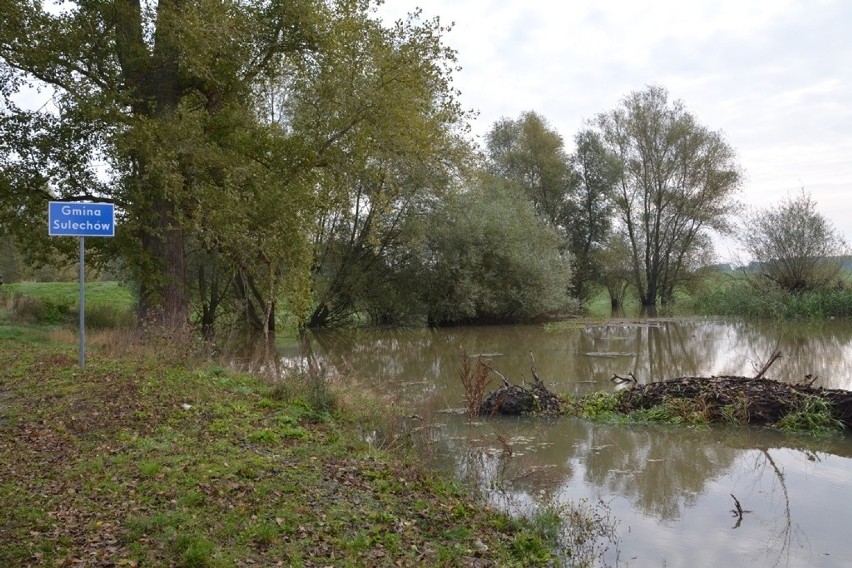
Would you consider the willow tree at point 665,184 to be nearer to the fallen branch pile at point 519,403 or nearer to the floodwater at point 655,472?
the floodwater at point 655,472

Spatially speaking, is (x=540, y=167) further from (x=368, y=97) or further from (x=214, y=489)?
(x=214, y=489)

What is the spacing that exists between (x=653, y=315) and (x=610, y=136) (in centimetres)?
1340

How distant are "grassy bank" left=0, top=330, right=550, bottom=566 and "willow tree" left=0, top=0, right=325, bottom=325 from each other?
6.67m

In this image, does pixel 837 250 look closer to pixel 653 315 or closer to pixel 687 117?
pixel 653 315

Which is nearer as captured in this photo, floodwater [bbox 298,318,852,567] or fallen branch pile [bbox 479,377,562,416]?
floodwater [bbox 298,318,852,567]

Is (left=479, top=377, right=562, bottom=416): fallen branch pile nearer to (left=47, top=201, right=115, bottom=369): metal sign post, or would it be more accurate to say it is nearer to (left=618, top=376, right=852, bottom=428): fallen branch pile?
(left=618, top=376, right=852, bottom=428): fallen branch pile

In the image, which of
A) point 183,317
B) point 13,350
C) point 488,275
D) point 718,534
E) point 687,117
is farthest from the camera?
point 687,117

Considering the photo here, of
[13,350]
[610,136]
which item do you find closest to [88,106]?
[13,350]

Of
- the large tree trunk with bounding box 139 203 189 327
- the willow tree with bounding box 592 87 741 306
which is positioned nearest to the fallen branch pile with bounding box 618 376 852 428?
the large tree trunk with bounding box 139 203 189 327

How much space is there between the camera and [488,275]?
117ft

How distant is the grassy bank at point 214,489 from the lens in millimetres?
5227

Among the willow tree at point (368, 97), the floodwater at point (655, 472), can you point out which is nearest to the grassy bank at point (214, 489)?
the floodwater at point (655, 472)

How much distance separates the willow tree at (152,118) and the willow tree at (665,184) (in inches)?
1337

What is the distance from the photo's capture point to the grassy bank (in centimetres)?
523
